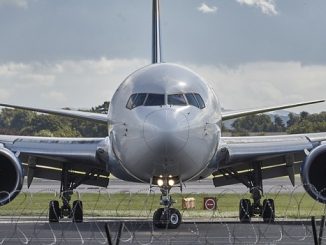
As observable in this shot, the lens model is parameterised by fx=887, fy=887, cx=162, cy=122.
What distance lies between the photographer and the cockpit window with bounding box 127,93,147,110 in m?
19.5

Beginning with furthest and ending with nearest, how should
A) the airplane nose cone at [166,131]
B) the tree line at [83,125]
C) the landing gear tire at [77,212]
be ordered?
the tree line at [83,125] → the landing gear tire at [77,212] → the airplane nose cone at [166,131]

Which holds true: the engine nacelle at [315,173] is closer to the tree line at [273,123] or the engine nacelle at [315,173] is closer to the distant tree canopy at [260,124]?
the tree line at [273,123]

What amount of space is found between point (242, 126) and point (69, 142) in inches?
4223

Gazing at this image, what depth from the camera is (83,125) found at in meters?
107

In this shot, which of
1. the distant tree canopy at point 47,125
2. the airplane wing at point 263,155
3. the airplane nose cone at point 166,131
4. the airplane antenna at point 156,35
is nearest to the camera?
the airplane nose cone at point 166,131

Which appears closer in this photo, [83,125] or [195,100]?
[195,100]

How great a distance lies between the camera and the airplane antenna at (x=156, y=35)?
27422mm

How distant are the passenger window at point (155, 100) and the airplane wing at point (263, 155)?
11.5ft

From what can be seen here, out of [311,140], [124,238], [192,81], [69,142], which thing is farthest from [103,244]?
[311,140]

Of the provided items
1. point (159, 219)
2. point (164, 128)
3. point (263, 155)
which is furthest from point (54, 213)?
point (164, 128)

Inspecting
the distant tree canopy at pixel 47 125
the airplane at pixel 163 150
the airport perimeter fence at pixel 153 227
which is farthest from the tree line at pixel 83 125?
the airplane at pixel 163 150

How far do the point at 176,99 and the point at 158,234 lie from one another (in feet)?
9.62

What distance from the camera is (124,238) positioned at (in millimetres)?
18297

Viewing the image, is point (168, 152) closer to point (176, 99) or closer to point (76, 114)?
point (176, 99)
